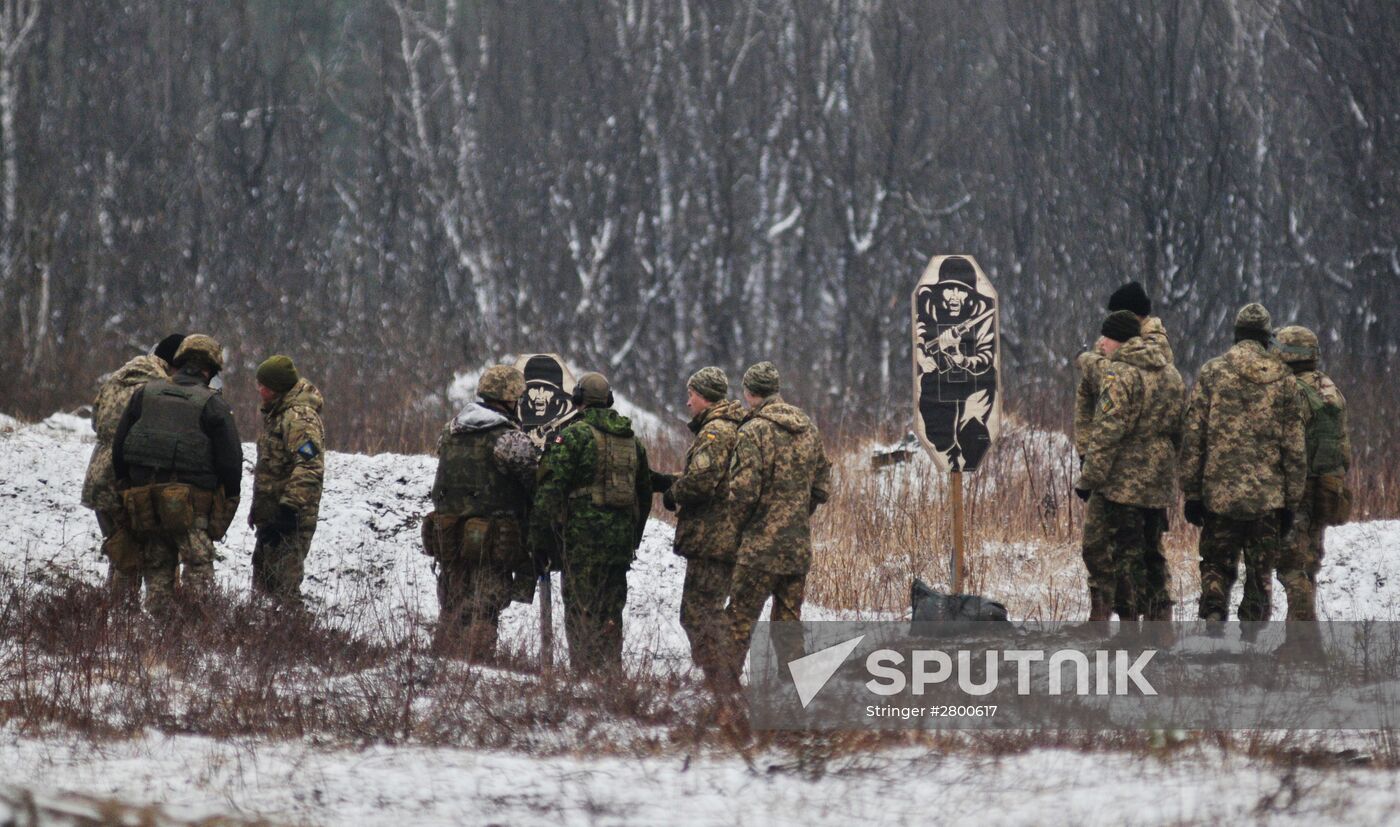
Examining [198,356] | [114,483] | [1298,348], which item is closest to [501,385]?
[198,356]

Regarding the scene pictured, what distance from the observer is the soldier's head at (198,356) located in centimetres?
934

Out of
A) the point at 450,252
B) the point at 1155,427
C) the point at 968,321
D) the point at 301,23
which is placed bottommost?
the point at 1155,427

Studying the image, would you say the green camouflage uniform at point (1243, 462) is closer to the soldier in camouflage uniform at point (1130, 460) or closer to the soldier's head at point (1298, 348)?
the soldier in camouflage uniform at point (1130, 460)

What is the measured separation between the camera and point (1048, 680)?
335 inches

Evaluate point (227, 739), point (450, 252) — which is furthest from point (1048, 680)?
point (450, 252)

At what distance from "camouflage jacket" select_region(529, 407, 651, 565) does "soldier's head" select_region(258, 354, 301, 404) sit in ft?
6.09

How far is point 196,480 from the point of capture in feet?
30.5

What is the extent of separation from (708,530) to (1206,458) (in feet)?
9.49

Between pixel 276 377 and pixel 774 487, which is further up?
pixel 276 377

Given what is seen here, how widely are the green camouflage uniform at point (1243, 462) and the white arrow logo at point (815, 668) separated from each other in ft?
7.00

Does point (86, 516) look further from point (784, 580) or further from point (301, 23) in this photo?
point (301, 23)

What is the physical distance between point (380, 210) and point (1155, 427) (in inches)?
1076

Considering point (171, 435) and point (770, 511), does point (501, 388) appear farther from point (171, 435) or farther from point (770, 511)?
point (171, 435)

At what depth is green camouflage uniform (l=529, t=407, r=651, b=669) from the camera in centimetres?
866
